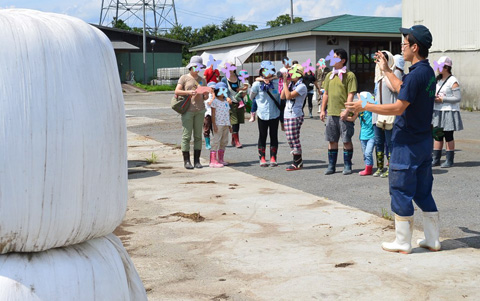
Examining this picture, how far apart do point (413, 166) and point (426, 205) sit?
0.39 m

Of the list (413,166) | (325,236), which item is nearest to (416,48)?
(413,166)

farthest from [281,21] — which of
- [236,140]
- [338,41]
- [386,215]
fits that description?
[386,215]

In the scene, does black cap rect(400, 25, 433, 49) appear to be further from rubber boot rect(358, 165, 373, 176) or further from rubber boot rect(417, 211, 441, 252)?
rubber boot rect(358, 165, 373, 176)

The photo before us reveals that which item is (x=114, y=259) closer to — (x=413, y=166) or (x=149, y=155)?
(x=413, y=166)

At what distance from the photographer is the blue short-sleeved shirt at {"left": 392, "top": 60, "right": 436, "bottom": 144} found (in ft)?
16.0

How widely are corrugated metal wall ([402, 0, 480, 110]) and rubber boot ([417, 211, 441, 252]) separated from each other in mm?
16489

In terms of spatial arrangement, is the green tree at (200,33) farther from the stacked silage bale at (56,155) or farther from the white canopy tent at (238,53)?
the stacked silage bale at (56,155)

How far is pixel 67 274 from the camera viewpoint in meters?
1.70

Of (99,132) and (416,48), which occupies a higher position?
(416,48)

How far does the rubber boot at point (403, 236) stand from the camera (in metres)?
5.04

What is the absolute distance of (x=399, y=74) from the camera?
744cm

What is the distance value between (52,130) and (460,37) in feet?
69.3

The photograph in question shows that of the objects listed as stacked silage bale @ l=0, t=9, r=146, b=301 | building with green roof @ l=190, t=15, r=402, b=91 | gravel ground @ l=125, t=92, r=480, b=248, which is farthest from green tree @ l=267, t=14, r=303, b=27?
stacked silage bale @ l=0, t=9, r=146, b=301

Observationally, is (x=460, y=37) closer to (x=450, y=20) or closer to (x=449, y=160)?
(x=450, y=20)
